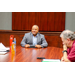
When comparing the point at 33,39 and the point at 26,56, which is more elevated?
the point at 33,39

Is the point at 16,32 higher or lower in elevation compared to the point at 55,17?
lower

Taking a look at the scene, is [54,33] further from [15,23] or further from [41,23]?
[15,23]

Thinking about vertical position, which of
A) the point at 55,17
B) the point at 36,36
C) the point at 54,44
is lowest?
the point at 54,44

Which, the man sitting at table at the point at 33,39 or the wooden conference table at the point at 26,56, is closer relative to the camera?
the wooden conference table at the point at 26,56

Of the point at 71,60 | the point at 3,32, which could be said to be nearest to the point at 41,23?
the point at 3,32

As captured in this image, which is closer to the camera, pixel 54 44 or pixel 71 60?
pixel 71 60

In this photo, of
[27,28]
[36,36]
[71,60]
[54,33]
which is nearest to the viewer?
[71,60]

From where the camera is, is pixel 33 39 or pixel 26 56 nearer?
pixel 26 56

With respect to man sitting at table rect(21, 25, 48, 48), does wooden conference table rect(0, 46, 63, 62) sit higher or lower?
lower

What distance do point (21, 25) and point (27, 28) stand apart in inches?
11.5

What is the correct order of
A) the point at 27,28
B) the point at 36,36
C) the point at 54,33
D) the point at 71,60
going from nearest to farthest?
1. the point at 71,60
2. the point at 36,36
3. the point at 54,33
4. the point at 27,28

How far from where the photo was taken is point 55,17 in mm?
5527

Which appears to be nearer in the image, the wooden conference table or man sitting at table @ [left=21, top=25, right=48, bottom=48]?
the wooden conference table

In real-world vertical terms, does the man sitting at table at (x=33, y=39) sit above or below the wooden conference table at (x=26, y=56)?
above
